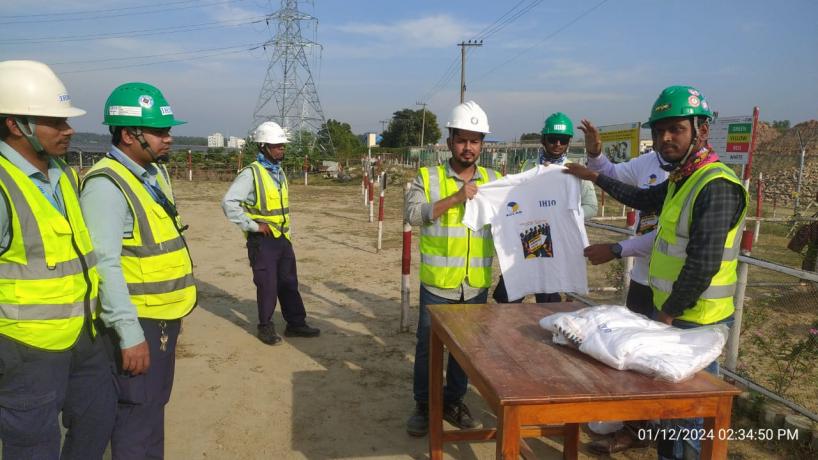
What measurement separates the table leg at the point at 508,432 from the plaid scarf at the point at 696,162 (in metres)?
1.55

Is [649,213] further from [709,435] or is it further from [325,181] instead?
[325,181]

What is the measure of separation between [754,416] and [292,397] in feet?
11.6

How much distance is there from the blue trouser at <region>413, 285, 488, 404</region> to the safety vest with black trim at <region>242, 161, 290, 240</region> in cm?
219

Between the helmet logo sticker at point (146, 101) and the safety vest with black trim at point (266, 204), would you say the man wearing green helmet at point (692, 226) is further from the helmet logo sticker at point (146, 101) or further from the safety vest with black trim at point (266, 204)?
the safety vest with black trim at point (266, 204)

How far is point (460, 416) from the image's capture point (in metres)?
3.90

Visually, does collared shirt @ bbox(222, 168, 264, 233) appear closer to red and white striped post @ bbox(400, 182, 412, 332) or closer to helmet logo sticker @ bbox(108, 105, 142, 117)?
red and white striped post @ bbox(400, 182, 412, 332)

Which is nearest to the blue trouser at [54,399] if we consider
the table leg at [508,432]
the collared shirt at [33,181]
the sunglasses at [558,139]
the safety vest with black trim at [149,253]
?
the safety vest with black trim at [149,253]

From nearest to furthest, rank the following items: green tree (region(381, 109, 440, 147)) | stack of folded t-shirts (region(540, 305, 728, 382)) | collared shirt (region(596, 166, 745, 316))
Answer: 1. stack of folded t-shirts (region(540, 305, 728, 382))
2. collared shirt (region(596, 166, 745, 316))
3. green tree (region(381, 109, 440, 147))

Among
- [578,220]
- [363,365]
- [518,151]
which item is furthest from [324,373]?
[518,151]

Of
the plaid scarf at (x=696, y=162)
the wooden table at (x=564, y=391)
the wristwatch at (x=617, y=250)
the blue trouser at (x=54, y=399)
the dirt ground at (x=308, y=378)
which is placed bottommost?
the dirt ground at (x=308, y=378)

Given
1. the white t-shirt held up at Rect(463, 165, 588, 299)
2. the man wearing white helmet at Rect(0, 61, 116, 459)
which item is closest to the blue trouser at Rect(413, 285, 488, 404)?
the white t-shirt held up at Rect(463, 165, 588, 299)

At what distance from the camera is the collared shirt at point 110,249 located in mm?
2406

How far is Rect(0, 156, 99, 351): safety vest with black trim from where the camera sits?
2.06m

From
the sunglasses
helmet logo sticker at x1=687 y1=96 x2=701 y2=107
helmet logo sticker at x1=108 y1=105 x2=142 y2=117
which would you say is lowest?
helmet logo sticker at x1=108 y1=105 x2=142 y2=117
